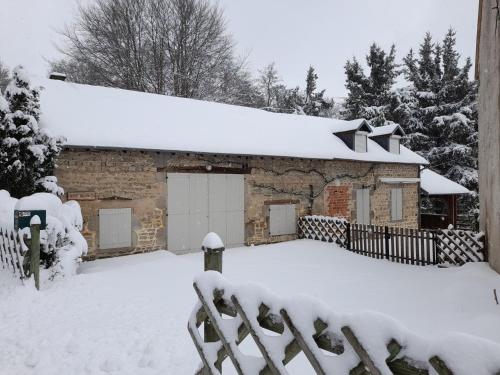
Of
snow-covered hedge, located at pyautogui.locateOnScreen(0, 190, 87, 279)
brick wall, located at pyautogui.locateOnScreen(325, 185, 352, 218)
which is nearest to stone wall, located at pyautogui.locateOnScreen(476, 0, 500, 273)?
brick wall, located at pyautogui.locateOnScreen(325, 185, 352, 218)

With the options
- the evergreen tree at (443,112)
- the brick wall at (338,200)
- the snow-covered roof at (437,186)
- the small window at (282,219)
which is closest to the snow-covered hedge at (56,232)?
the small window at (282,219)

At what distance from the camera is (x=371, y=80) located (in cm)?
3180

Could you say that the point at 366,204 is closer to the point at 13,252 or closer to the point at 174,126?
the point at 174,126

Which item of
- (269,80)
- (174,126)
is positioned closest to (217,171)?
(174,126)

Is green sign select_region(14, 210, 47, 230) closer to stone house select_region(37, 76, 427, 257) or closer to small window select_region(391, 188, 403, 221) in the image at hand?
stone house select_region(37, 76, 427, 257)

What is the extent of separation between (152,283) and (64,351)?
3.08 m

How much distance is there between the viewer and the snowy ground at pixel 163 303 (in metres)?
4.08

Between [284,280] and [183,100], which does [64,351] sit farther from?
[183,100]

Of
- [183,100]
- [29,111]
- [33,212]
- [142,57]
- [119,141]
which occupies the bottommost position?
[33,212]

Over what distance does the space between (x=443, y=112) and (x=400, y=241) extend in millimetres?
20877

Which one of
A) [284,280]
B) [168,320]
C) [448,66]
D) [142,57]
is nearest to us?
[168,320]

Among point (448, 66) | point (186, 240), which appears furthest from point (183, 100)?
point (448, 66)

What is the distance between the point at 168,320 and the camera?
518cm

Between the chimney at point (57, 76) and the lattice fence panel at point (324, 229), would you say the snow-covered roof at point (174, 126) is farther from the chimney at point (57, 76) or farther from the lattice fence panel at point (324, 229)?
the lattice fence panel at point (324, 229)
